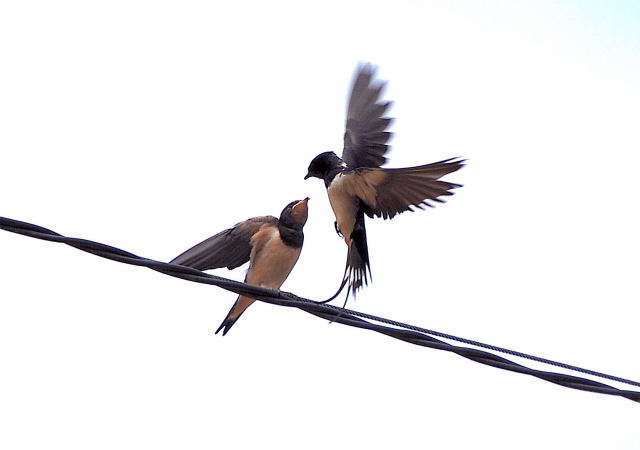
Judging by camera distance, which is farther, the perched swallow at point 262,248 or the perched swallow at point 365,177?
the perched swallow at point 262,248

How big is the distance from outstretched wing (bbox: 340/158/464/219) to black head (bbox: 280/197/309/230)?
1.11 feet

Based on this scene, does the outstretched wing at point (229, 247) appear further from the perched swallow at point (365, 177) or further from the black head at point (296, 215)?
the perched swallow at point (365, 177)

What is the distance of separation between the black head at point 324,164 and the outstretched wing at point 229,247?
350 mm

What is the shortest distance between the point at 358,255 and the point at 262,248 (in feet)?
1.59

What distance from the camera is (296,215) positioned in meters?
4.77

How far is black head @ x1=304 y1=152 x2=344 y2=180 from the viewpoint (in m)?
4.97

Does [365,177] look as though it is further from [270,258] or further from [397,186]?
[270,258]

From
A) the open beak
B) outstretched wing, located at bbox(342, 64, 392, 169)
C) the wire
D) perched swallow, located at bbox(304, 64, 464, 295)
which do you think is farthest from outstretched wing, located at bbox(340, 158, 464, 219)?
the wire

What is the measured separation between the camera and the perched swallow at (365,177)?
408 cm

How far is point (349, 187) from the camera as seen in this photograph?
448cm

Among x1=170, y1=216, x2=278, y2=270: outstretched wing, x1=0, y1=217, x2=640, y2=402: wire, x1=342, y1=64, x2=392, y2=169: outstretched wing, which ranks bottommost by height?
x1=0, y1=217, x2=640, y2=402: wire

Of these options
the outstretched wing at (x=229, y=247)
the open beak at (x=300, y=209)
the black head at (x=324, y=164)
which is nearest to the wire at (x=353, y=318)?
the outstretched wing at (x=229, y=247)

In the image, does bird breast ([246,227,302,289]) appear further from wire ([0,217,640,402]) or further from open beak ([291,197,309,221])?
wire ([0,217,640,402])

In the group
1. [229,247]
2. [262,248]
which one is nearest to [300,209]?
[262,248]
